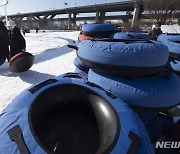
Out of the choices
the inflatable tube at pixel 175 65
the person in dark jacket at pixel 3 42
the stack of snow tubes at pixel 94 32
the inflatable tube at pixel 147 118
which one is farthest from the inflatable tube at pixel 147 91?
the person in dark jacket at pixel 3 42

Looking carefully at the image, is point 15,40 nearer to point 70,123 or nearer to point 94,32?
point 94,32

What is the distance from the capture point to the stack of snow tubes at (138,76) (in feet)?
8.39

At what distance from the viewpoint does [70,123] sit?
6.81 feet

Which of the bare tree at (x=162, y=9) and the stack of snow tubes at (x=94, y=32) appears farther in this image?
the bare tree at (x=162, y=9)

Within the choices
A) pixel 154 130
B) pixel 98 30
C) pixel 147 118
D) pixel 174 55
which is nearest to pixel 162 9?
pixel 98 30

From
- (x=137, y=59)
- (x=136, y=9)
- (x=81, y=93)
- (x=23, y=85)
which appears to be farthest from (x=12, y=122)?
(x=136, y=9)

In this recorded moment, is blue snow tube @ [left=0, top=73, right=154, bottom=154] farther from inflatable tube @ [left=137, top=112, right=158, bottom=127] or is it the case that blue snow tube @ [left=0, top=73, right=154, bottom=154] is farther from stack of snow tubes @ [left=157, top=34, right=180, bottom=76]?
stack of snow tubes @ [left=157, top=34, right=180, bottom=76]

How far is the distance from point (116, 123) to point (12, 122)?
862 millimetres

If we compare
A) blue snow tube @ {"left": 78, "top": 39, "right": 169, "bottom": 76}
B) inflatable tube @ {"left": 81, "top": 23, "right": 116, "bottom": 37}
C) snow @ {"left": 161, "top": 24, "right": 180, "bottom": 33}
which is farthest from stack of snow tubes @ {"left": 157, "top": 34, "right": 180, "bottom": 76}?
snow @ {"left": 161, "top": 24, "right": 180, "bottom": 33}

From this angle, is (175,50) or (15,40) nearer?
(175,50)

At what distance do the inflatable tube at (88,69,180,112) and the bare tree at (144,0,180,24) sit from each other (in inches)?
1205

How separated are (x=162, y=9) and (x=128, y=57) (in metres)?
33.5

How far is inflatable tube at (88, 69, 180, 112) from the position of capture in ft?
8.48

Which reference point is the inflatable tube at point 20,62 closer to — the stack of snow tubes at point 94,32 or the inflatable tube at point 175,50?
the stack of snow tubes at point 94,32
